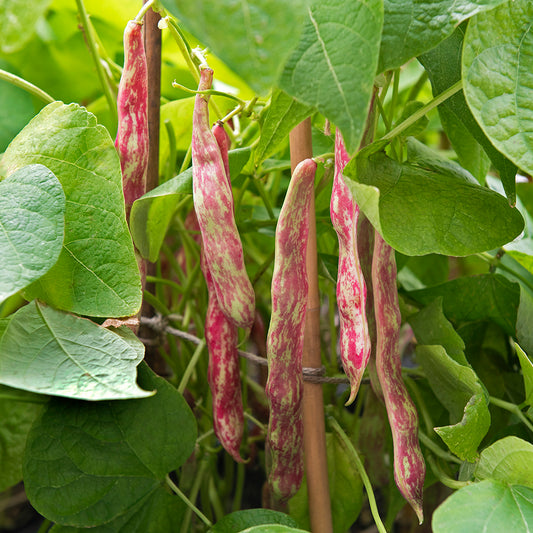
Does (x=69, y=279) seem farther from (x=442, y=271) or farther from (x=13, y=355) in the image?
(x=442, y=271)

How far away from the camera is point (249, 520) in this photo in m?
0.48

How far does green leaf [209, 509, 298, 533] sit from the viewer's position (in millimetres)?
475

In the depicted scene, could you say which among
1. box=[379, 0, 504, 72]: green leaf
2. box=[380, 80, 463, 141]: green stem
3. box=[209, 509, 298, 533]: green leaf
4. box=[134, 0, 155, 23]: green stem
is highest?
box=[134, 0, 155, 23]: green stem

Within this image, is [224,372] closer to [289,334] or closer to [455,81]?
[289,334]

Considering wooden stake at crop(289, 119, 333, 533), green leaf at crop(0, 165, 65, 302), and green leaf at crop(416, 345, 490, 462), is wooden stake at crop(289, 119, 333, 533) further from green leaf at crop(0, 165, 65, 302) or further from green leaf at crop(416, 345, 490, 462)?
green leaf at crop(0, 165, 65, 302)

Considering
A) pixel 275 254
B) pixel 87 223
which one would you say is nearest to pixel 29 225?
pixel 87 223

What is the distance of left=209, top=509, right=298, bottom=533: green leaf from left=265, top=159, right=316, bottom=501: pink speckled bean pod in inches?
1.2

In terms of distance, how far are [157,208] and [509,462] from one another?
335mm

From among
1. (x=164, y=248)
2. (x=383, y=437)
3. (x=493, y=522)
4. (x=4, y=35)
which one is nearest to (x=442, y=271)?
(x=383, y=437)

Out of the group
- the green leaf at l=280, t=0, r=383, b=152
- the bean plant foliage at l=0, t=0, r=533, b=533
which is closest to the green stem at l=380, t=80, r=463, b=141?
the bean plant foliage at l=0, t=0, r=533, b=533

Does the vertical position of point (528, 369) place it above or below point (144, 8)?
below

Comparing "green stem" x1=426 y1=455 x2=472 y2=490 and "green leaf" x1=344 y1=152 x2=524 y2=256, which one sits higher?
"green leaf" x1=344 y1=152 x2=524 y2=256

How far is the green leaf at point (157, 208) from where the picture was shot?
47 cm

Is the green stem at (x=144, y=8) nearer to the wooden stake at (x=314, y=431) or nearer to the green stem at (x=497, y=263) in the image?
the wooden stake at (x=314, y=431)
